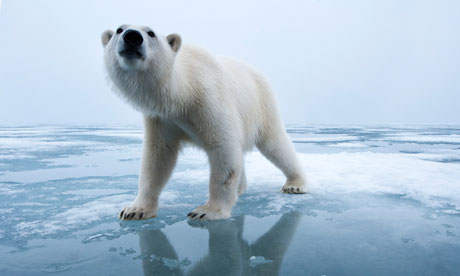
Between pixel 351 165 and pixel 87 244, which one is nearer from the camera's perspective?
pixel 87 244

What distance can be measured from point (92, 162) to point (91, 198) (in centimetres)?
→ 298

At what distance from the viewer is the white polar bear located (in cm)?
218

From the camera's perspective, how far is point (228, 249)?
1.86 metres

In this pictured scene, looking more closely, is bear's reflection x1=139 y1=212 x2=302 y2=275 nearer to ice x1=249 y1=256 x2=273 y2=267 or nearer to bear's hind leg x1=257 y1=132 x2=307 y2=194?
ice x1=249 y1=256 x2=273 y2=267

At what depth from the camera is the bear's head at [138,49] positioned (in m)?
2.05

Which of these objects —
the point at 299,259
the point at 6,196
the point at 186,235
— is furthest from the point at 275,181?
the point at 6,196

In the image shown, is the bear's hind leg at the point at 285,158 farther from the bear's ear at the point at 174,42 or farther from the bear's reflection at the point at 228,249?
the bear's ear at the point at 174,42

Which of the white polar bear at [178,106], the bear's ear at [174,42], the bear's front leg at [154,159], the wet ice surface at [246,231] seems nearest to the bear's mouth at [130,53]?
the white polar bear at [178,106]

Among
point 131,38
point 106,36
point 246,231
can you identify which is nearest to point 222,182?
point 246,231

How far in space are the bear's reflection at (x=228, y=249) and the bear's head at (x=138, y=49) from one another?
1044mm

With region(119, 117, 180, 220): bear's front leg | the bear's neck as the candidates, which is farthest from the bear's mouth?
region(119, 117, 180, 220): bear's front leg

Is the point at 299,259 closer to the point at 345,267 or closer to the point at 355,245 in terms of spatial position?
the point at 345,267

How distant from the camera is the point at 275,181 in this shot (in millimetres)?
4184

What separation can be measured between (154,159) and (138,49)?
3.26ft
